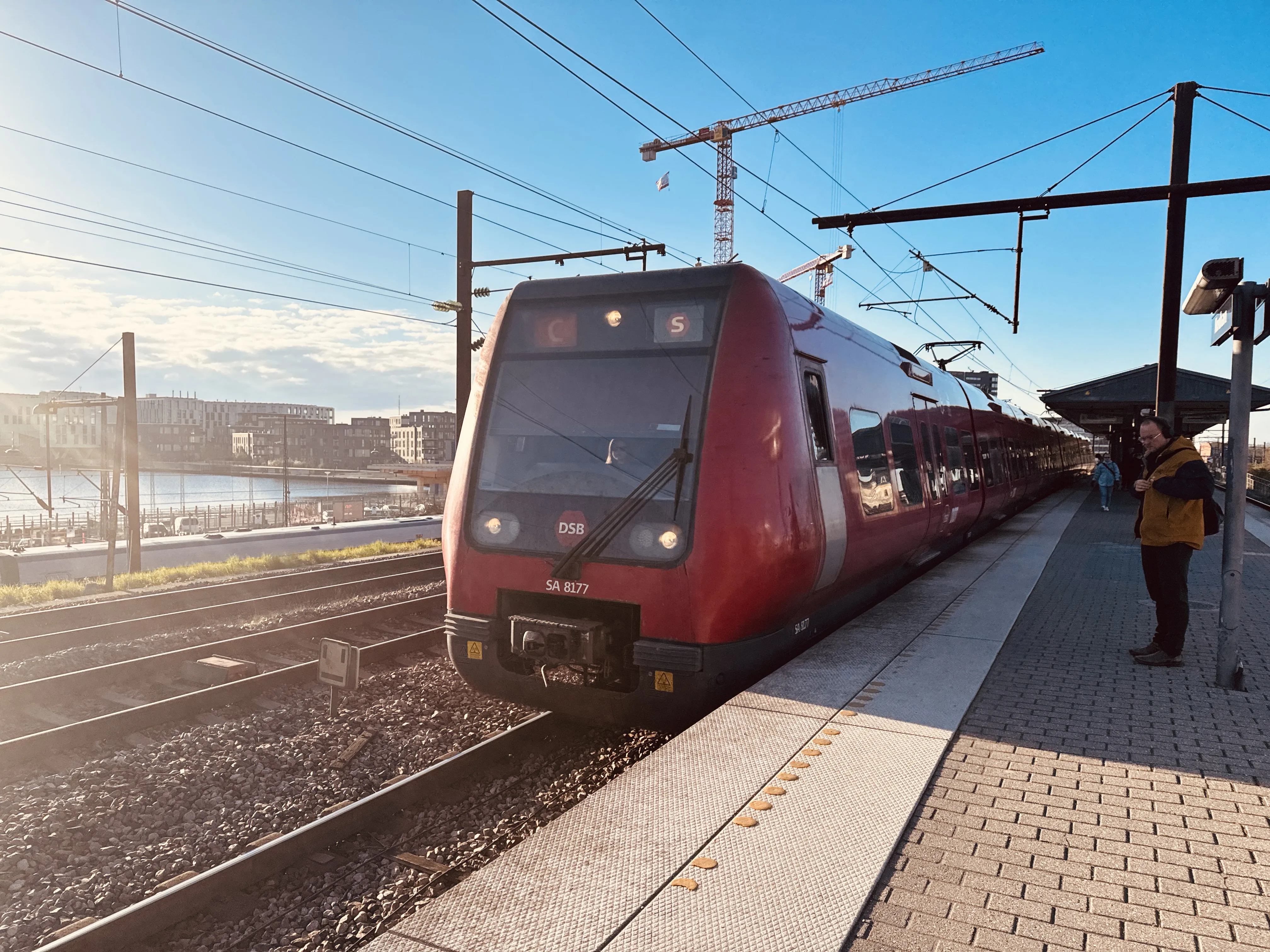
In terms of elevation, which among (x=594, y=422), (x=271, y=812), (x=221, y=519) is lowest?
(x=221, y=519)

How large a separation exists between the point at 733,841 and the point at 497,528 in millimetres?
2679

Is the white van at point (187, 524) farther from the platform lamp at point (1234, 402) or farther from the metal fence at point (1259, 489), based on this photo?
the metal fence at point (1259, 489)

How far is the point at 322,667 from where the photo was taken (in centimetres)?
612

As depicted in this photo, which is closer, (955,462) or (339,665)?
(339,665)

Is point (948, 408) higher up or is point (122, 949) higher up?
point (948, 408)

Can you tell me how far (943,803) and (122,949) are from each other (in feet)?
→ 11.5

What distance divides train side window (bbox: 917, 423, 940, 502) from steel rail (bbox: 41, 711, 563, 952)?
211 inches

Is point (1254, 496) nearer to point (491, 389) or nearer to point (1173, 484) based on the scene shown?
point (1173, 484)

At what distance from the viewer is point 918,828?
127 inches

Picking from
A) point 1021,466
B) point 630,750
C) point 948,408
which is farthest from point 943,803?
point 1021,466

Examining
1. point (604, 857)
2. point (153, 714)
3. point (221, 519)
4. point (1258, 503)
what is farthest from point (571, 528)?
point (221, 519)

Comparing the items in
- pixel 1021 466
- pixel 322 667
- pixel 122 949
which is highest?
pixel 1021 466

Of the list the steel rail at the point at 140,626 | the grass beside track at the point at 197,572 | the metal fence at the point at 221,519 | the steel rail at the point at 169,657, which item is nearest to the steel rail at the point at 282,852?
the steel rail at the point at 169,657

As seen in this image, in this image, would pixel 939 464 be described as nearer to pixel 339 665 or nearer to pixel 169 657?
pixel 339 665
